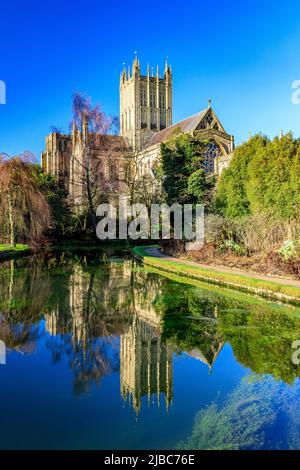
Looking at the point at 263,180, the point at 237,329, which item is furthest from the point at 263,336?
the point at 263,180

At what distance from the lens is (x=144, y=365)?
5.41 meters

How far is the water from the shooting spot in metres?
3.75

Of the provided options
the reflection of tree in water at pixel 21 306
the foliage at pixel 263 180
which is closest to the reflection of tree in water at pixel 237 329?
the reflection of tree in water at pixel 21 306

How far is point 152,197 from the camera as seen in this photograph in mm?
26844

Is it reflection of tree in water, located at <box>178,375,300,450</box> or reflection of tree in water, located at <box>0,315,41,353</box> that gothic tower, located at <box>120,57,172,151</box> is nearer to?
reflection of tree in water, located at <box>0,315,41,353</box>

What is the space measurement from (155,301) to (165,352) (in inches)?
130

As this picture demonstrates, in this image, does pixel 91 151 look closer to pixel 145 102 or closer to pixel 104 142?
pixel 104 142

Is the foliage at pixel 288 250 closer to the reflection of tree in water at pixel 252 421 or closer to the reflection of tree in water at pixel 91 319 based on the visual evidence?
the reflection of tree in water at pixel 91 319

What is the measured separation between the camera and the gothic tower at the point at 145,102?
6362 centimetres

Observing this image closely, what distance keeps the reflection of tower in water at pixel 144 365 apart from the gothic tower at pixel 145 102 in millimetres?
57191

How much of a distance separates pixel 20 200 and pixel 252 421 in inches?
717

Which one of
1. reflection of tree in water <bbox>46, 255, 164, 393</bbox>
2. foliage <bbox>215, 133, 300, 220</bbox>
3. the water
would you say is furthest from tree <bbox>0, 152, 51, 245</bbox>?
the water
